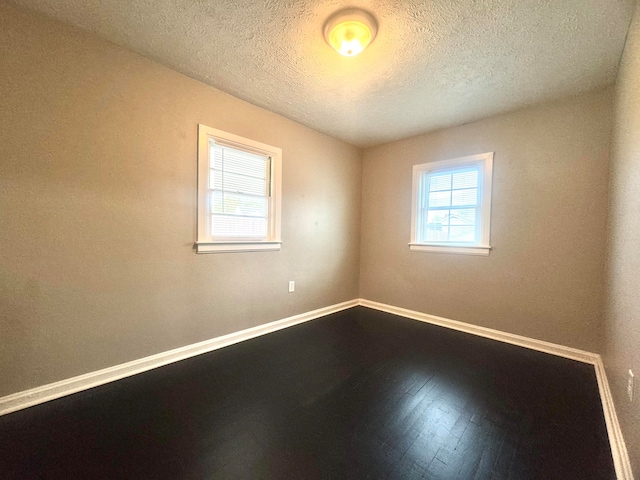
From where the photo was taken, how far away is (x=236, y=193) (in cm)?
256

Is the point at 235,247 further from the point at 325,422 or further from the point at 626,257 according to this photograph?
the point at 626,257

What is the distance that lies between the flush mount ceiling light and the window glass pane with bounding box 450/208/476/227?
2.20 metres

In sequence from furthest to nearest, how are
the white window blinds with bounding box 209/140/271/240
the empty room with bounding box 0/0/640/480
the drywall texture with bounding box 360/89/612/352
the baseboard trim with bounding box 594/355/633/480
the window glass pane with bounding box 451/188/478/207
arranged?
the window glass pane with bounding box 451/188/478/207, the white window blinds with bounding box 209/140/271/240, the drywall texture with bounding box 360/89/612/352, the empty room with bounding box 0/0/640/480, the baseboard trim with bounding box 594/355/633/480

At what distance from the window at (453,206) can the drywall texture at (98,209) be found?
2210 mm

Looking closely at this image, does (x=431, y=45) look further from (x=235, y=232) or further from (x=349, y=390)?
(x=349, y=390)

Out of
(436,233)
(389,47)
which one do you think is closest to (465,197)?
(436,233)

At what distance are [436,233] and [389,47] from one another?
2256 mm

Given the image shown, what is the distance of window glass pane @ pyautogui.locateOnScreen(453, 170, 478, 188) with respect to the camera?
297 centimetres

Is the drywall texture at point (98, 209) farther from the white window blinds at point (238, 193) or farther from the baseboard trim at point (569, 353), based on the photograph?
the baseboard trim at point (569, 353)

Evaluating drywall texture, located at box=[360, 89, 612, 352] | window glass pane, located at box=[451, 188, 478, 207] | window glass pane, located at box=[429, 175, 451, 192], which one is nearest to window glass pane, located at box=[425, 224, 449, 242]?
drywall texture, located at box=[360, 89, 612, 352]

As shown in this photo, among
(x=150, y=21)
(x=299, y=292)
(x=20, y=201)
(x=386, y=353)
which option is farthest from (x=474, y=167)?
(x=20, y=201)

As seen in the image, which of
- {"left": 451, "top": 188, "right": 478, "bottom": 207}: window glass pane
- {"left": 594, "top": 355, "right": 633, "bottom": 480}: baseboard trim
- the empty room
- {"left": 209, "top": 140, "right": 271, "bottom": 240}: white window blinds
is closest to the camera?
{"left": 594, "top": 355, "right": 633, "bottom": 480}: baseboard trim

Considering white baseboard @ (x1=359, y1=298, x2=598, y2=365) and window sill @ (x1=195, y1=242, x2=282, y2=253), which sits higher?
window sill @ (x1=195, y1=242, x2=282, y2=253)

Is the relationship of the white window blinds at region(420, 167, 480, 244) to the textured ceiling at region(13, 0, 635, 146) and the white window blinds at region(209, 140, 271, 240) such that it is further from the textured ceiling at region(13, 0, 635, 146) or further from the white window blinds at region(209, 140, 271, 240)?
the white window blinds at region(209, 140, 271, 240)
